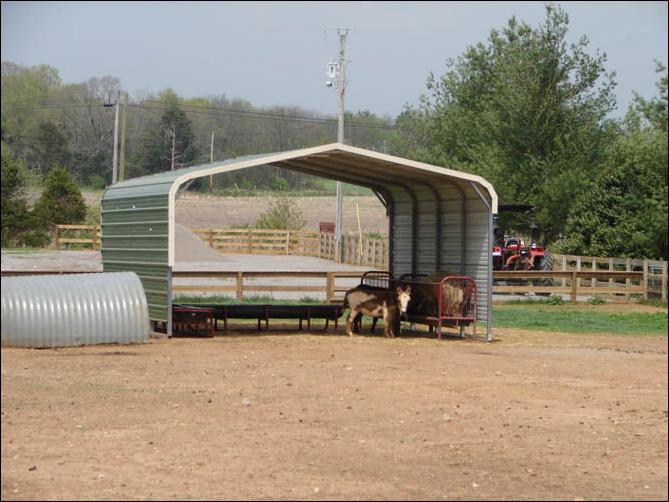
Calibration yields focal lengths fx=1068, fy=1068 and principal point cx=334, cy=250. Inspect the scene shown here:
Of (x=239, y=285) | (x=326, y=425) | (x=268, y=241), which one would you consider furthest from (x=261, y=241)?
(x=326, y=425)

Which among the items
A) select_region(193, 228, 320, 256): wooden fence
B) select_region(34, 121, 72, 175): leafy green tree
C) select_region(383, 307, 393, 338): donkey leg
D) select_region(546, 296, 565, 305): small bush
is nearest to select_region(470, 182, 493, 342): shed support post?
select_region(383, 307, 393, 338): donkey leg

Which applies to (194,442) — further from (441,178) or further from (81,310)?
(441,178)

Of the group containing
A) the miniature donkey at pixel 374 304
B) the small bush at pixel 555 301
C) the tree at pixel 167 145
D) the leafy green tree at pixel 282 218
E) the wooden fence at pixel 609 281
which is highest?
the tree at pixel 167 145

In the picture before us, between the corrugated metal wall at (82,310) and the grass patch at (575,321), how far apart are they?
29.2 feet

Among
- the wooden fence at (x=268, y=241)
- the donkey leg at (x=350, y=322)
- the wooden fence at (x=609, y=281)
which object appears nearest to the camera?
the wooden fence at (x=609, y=281)

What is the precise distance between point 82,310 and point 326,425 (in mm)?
5432

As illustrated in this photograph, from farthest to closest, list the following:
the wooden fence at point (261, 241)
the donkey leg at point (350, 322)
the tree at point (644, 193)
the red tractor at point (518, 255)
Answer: the wooden fence at point (261, 241), the red tractor at point (518, 255), the donkey leg at point (350, 322), the tree at point (644, 193)

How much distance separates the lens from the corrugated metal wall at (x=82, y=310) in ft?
42.5

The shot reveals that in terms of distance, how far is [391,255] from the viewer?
2169cm

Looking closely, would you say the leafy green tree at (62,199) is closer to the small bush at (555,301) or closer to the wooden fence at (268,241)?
the small bush at (555,301)

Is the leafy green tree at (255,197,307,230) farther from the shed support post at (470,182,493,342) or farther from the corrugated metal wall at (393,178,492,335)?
the shed support post at (470,182,493,342)

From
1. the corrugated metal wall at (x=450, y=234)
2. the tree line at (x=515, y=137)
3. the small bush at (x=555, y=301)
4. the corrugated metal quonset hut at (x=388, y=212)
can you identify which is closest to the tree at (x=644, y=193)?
the tree line at (x=515, y=137)

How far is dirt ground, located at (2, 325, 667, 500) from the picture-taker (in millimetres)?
7723

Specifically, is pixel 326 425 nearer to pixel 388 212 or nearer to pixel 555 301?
pixel 388 212
